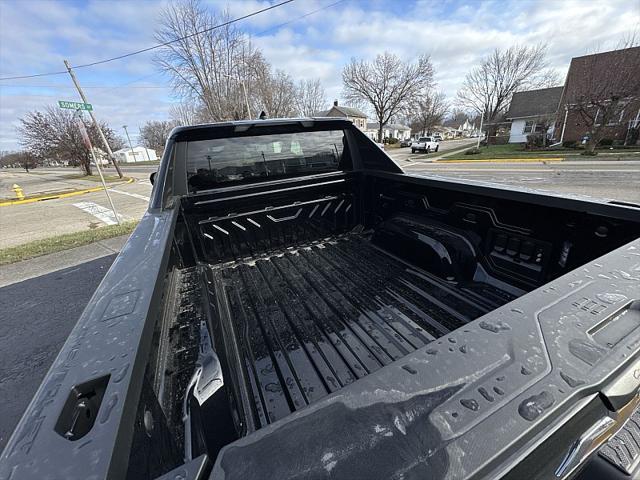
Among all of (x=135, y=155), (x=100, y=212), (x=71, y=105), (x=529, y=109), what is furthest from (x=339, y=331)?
(x=135, y=155)

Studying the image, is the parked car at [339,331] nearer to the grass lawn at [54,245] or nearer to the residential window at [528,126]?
the grass lawn at [54,245]

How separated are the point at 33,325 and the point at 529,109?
4708 centimetres

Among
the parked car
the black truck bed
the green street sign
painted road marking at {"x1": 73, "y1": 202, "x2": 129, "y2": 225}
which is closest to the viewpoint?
the parked car

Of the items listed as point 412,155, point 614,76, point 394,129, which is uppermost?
point 614,76

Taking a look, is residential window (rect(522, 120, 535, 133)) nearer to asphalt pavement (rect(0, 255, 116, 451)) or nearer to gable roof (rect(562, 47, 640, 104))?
gable roof (rect(562, 47, 640, 104))

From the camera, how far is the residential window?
35.5 meters

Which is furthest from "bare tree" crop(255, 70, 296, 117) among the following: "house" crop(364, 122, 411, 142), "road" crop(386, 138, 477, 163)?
"house" crop(364, 122, 411, 142)

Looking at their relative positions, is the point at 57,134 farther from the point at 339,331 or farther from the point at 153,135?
the point at 153,135

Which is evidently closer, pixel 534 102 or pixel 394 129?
pixel 534 102

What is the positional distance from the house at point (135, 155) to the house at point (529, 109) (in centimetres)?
7425

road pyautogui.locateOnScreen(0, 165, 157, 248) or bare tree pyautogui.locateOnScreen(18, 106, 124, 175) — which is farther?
bare tree pyautogui.locateOnScreen(18, 106, 124, 175)

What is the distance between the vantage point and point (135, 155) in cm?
7106

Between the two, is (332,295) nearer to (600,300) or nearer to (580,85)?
(600,300)

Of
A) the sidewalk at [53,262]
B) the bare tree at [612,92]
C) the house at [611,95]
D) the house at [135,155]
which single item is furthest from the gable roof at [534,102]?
the house at [135,155]
